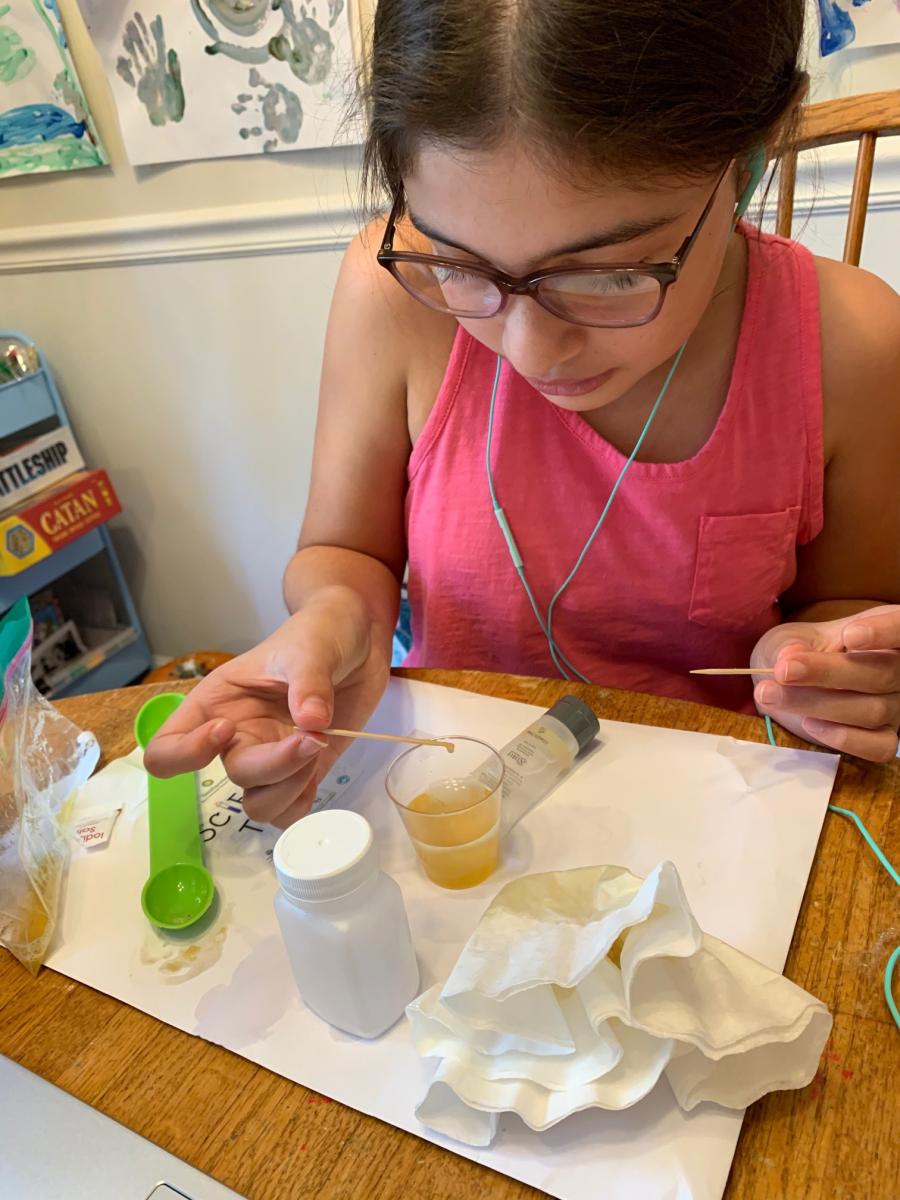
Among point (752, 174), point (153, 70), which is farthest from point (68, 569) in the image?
point (752, 174)

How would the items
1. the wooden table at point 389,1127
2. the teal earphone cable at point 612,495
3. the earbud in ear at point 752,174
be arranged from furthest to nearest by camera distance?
the teal earphone cable at point 612,495
the earbud in ear at point 752,174
the wooden table at point 389,1127

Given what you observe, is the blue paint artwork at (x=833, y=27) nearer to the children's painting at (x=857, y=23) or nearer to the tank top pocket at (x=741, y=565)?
the children's painting at (x=857, y=23)

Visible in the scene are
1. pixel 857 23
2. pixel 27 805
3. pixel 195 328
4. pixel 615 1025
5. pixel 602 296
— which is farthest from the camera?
pixel 195 328

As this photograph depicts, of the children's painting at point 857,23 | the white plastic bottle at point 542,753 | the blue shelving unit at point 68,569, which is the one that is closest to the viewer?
the white plastic bottle at point 542,753

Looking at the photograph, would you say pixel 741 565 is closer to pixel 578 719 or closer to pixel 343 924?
pixel 578 719

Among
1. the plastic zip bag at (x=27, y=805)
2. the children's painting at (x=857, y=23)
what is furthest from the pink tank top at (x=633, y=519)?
the children's painting at (x=857, y=23)

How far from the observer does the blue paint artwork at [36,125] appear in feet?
5.01

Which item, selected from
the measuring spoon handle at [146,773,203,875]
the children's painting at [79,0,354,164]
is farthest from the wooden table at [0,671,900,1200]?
the children's painting at [79,0,354,164]

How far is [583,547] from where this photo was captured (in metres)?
0.85

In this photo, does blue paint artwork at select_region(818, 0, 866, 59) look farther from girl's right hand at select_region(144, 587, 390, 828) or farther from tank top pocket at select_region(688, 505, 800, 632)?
girl's right hand at select_region(144, 587, 390, 828)

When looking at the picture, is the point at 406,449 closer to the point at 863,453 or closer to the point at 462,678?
the point at 462,678

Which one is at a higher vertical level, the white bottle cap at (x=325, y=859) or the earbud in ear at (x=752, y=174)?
the earbud in ear at (x=752, y=174)

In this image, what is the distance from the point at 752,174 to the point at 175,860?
0.66 m

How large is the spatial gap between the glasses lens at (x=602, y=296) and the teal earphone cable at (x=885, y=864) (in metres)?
0.36
